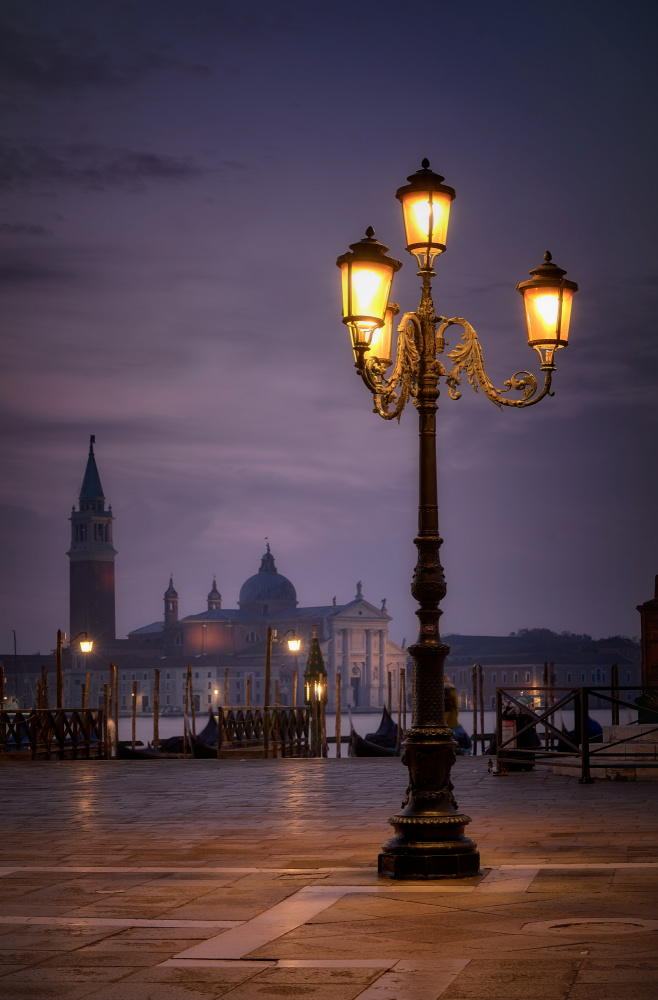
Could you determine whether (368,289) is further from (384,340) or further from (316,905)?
(316,905)

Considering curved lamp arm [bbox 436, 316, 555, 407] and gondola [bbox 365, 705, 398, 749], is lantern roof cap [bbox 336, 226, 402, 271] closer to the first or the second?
curved lamp arm [bbox 436, 316, 555, 407]

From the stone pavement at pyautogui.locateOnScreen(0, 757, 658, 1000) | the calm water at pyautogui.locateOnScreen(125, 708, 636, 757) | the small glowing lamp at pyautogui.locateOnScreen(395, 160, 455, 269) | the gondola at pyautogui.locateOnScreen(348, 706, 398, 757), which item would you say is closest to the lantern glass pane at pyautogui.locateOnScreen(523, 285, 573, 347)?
the small glowing lamp at pyautogui.locateOnScreen(395, 160, 455, 269)

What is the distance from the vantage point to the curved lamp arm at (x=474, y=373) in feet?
25.0

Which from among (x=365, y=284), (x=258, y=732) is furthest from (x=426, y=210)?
(x=258, y=732)

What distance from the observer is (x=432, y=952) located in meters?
4.99

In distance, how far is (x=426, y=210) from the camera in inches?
287

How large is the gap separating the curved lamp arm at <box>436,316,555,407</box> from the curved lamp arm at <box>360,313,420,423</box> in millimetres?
160

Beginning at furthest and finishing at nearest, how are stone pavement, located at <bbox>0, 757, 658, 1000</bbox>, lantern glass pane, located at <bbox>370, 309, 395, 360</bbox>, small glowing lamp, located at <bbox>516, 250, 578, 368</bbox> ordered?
1. lantern glass pane, located at <bbox>370, 309, 395, 360</bbox>
2. small glowing lamp, located at <bbox>516, 250, 578, 368</bbox>
3. stone pavement, located at <bbox>0, 757, 658, 1000</bbox>

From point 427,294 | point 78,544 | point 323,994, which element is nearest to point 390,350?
point 427,294

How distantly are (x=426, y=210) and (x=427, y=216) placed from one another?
3 cm

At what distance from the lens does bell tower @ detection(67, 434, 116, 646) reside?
122188 millimetres

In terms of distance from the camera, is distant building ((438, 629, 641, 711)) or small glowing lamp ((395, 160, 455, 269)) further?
distant building ((438, 629, 641, 711))

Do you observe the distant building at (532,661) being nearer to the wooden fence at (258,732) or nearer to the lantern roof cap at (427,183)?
the wooden fence at (258,732)

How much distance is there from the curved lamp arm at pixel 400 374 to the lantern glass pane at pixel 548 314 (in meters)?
0.89
